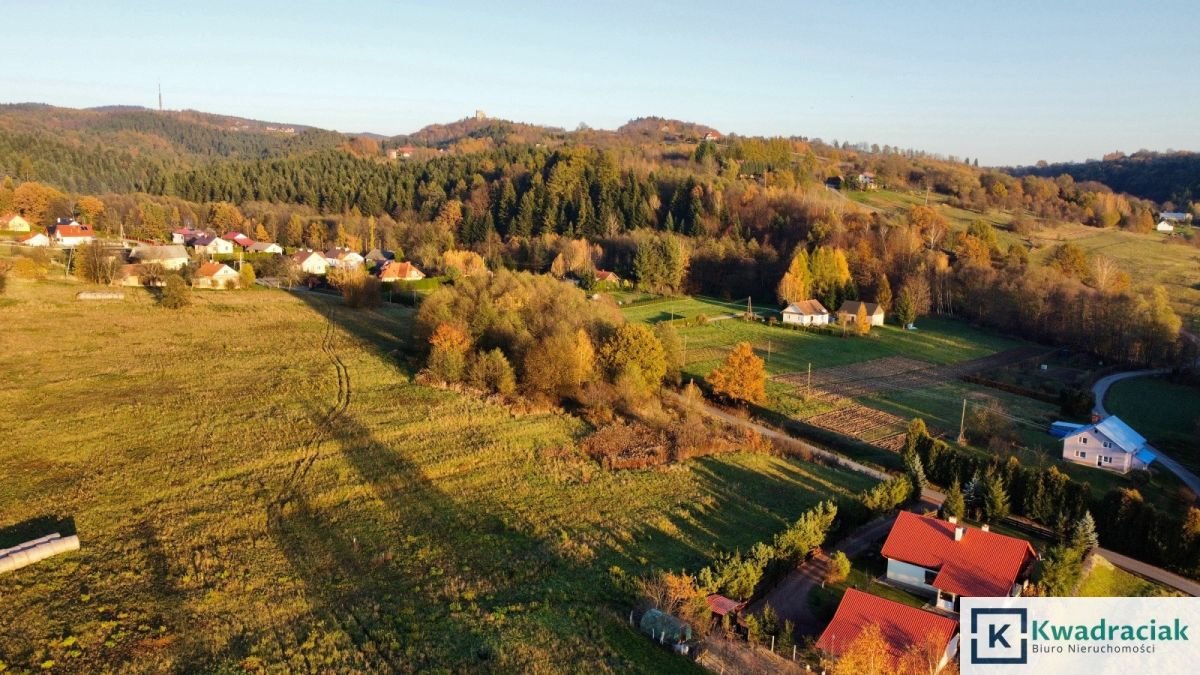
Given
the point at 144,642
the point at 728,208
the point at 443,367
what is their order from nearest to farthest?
the point at 144,642 < the point at 443,367 < the point at 728,208

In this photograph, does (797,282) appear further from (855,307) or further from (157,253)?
(157,253)

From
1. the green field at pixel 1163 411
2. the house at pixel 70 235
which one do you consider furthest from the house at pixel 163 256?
the green field at pixel 1163 411

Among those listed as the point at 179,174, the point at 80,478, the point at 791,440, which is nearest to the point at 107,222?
the point at 179,174

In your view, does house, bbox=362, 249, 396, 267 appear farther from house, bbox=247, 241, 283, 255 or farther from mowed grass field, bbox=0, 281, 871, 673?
mowed grass field, bbox=0, 281, 871, 673

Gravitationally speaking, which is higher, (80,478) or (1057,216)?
(1057,216)

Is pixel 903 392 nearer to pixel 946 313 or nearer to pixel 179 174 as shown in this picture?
pixel 946 313

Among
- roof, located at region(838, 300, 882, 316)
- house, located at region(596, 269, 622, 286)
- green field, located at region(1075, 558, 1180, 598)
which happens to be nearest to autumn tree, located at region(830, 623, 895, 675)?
green field, located at region(1075, 558, 1180, 598)

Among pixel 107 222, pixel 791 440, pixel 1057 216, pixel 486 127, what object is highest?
pixel 486 127
